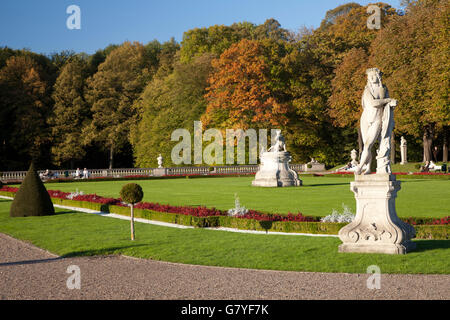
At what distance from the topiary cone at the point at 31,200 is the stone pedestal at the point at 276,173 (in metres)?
15.0

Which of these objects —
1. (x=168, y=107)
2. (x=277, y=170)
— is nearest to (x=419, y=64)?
(x=277, y=170)

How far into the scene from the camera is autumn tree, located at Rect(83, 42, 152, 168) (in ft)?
184

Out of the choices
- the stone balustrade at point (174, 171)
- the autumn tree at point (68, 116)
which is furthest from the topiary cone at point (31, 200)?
the autumn tree at point (68, 116)

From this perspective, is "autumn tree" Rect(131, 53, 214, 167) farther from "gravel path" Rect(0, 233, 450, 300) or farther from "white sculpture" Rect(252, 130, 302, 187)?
"gravel path" Rect(0, 233, 450, 300)

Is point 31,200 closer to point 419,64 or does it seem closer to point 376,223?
point 376,223

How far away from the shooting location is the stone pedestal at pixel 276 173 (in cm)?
3053

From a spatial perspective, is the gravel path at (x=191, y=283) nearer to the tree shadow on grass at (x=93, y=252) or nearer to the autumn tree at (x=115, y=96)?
the tree shadow on grass at (x=93, y=252)

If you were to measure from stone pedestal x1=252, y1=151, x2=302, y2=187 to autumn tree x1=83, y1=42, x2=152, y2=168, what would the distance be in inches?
1134

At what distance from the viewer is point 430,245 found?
11.2 m

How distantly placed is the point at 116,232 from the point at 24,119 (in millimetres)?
43287

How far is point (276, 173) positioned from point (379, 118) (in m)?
20.1

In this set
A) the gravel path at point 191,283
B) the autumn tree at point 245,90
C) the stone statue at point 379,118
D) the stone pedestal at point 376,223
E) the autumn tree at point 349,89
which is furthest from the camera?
the autumn tree at point 245,90

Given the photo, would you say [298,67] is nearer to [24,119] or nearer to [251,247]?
[24,119]
